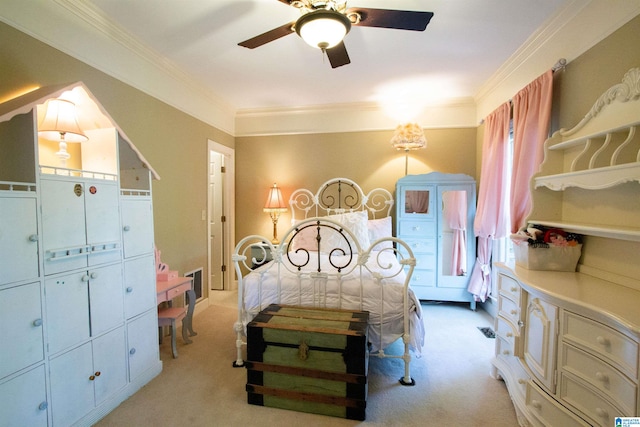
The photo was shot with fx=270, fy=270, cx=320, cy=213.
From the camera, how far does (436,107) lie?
380cm

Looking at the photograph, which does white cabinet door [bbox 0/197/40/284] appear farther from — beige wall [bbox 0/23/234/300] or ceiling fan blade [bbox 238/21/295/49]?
ceiling fan blade [bbox 238/21/295/49]

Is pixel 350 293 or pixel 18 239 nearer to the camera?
pixel 18 239

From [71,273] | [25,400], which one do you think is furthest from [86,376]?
[71,273]

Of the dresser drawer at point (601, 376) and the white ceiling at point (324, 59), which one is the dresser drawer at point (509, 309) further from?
the white ceiling at point (324, 59)

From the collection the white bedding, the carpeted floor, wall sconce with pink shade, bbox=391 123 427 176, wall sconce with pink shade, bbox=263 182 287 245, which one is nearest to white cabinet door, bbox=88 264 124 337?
the carpeted floor

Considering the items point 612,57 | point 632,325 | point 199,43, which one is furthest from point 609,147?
point 199,43

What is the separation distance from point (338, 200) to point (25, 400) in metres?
3.48

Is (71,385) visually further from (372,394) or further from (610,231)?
(610,231)

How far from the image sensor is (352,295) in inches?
85.1

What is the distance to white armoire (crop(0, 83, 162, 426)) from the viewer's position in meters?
1.35

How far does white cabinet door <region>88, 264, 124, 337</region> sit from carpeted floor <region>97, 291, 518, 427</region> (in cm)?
59

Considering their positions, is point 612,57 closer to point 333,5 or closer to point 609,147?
point 609,147

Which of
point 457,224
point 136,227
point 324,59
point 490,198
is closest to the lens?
point 136,227

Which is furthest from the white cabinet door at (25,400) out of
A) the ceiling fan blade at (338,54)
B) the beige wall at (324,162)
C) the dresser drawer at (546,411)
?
the beige wall at (324,162)
